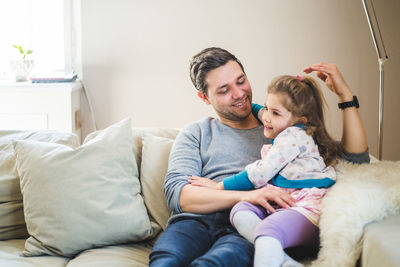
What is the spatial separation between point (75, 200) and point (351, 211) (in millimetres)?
884

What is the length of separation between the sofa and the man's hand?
18cm

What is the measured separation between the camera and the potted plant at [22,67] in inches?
117

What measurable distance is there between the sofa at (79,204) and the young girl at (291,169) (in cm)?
10

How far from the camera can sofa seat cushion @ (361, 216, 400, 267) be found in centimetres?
103

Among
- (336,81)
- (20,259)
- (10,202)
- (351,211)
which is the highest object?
(336,81)

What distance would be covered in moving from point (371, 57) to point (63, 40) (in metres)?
2.05

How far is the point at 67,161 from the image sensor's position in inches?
62.9

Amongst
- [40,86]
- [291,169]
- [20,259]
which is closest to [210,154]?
[291,169]

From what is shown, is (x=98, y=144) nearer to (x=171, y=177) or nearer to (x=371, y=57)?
(x=171, y=177)

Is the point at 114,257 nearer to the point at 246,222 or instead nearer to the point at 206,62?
the point at 246,222

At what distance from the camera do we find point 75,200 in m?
1.55

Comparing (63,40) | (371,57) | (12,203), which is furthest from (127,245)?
(371,57)

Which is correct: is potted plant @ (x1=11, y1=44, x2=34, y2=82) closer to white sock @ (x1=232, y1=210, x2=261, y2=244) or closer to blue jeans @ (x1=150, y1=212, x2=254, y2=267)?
blue jeans @ (x1=150, y1=212, x2=254, y2=267)

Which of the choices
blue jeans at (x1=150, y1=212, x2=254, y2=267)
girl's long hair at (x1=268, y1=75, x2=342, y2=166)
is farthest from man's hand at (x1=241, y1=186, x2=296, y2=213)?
girl's long hair at (x1=268, y1=75, x2=342, y2=166)
